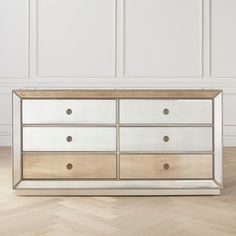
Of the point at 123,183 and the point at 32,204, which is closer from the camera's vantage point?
the point at 32,204

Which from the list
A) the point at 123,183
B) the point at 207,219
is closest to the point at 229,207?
the point at 207,219

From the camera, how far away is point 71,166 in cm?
252

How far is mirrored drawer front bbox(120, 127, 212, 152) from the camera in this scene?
2525mm

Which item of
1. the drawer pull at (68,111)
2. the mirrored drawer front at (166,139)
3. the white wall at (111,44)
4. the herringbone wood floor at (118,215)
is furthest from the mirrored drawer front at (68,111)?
the white wall at (111,44)

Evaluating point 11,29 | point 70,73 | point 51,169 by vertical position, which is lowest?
point 51,169

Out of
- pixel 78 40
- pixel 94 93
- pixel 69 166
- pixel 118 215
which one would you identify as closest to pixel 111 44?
pixel 78 40

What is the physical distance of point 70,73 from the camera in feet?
14.9

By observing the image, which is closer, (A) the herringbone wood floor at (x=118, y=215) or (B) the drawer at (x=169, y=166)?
(A) the herringbone wood floor at (x=118, y=215)

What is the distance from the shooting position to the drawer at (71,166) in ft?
8.24

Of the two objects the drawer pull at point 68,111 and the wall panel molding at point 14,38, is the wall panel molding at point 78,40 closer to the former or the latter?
the wall panel molding at point 14,38

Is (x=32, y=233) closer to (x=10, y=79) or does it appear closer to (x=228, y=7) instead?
(x=10, y=79)

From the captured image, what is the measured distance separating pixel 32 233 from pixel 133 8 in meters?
3.17

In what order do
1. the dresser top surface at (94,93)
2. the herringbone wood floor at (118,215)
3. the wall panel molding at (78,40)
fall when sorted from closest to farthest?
the herringbone wood floor at (118,215), the dresser top surface at (94,93), the wall panel molding at (78,40)

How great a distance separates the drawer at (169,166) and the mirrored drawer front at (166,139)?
1.8 inches
